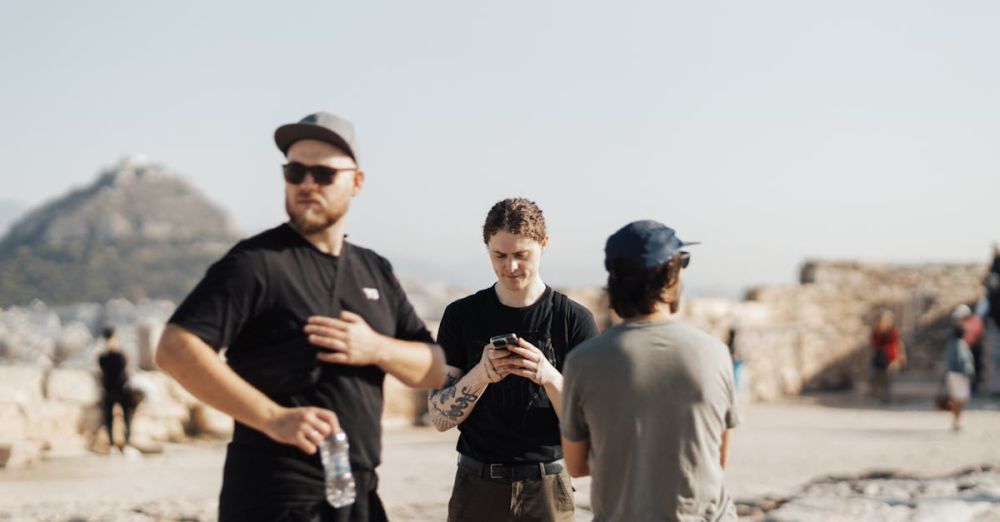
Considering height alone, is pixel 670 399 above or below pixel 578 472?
above

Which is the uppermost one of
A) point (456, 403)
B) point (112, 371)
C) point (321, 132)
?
point (321, 132)

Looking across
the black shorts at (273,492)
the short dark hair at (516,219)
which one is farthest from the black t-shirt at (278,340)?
the short dark hair at (516,219)

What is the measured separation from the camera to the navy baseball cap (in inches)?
116

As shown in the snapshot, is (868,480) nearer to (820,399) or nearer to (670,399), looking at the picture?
(670,399)

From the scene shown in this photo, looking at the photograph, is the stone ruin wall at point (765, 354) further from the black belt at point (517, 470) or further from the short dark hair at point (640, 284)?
the short dark hair at point (640, 284)

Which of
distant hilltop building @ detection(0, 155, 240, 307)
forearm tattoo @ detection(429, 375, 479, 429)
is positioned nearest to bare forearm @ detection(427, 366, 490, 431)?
forearm tattoo @ detection(429, 375, 479, 429)

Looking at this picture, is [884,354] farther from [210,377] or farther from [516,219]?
[210,377]

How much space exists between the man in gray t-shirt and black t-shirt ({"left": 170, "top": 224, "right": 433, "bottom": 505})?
0.59m

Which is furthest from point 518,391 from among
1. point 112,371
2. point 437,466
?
point 112,371

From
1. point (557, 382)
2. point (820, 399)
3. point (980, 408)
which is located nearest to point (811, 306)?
point (820, 399)

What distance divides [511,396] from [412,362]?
864 mm

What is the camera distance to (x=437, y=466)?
10.8 metres

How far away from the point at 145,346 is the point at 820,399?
38.7ft

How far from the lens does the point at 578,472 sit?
3051 millimetres
